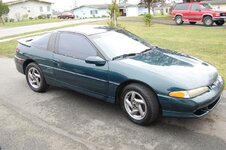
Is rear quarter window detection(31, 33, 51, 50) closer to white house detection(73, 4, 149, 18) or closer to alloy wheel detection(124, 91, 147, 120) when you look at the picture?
alloy wheel detection(124, 91, 147, 120)

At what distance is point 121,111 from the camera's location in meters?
4.55

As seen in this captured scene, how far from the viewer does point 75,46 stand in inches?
190

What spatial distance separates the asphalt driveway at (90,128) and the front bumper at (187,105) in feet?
1.01

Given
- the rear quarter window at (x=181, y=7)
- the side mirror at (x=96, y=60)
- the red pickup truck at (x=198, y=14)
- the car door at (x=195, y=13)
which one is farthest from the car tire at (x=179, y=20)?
the side mirror at (x=96, y=60)

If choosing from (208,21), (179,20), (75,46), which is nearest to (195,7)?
(208,21)

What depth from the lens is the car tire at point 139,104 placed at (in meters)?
3.76

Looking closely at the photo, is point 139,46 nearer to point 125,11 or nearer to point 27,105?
point 27,105

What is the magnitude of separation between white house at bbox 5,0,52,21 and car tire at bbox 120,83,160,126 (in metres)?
51.5

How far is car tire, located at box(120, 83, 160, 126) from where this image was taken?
3758 millimetres

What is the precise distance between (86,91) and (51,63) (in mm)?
1038

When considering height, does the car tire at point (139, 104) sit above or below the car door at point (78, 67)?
below

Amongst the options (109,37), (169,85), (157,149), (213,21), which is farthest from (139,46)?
(213,21)

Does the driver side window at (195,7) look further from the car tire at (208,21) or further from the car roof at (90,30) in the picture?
the car roof at (90,30)

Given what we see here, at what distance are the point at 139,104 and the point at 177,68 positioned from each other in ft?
2.61
